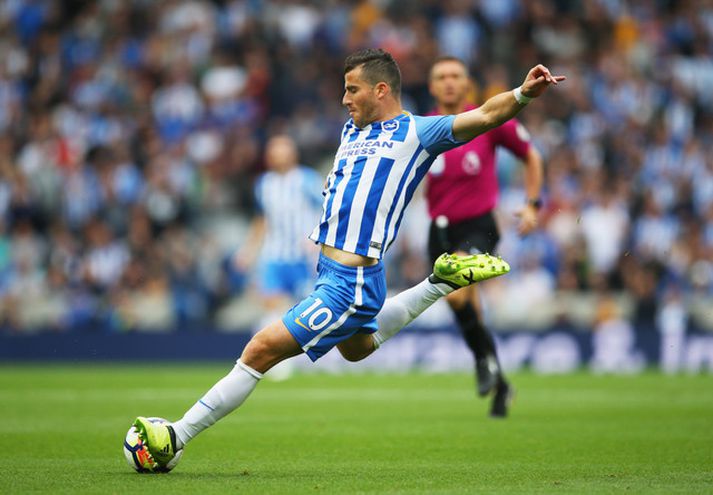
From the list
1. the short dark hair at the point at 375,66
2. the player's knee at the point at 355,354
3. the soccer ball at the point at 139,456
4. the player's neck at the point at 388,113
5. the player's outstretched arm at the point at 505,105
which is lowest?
the soccer ball at the point at 139,456

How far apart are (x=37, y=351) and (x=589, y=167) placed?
868 centimetres

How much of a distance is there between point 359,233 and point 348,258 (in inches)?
5.9

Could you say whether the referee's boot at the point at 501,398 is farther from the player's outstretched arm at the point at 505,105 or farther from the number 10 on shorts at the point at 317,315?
the player's outstretched arm at the point at 505,105

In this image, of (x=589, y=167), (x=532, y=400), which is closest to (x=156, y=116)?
(x=589, y=167)

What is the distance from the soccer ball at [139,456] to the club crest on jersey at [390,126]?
202 centimetres

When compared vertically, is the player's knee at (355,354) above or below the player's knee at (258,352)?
below

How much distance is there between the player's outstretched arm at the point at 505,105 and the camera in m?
6.34

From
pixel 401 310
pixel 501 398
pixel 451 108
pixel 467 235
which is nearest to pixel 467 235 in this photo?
pixel 467 235

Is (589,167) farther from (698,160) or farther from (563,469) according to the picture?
(563,469)

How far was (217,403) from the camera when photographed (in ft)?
21.9

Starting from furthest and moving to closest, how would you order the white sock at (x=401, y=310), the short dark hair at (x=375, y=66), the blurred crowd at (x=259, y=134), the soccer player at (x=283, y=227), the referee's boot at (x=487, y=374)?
the blurred crowd at (x=259, y=134), the soccer player at (x=283, y=227), the referee's boot at (x=487, y=374), the white sock at (x=401, y=310), the short dark hair at (x=375, y=66)

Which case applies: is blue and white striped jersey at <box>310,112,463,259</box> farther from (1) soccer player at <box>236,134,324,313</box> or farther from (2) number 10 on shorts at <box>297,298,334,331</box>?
(1) soccer player at <box>236,134,324,313</box>

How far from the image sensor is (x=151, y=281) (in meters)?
18.2

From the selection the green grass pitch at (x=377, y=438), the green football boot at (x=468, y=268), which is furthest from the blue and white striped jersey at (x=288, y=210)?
the green football boot at (x=468, y=268)
